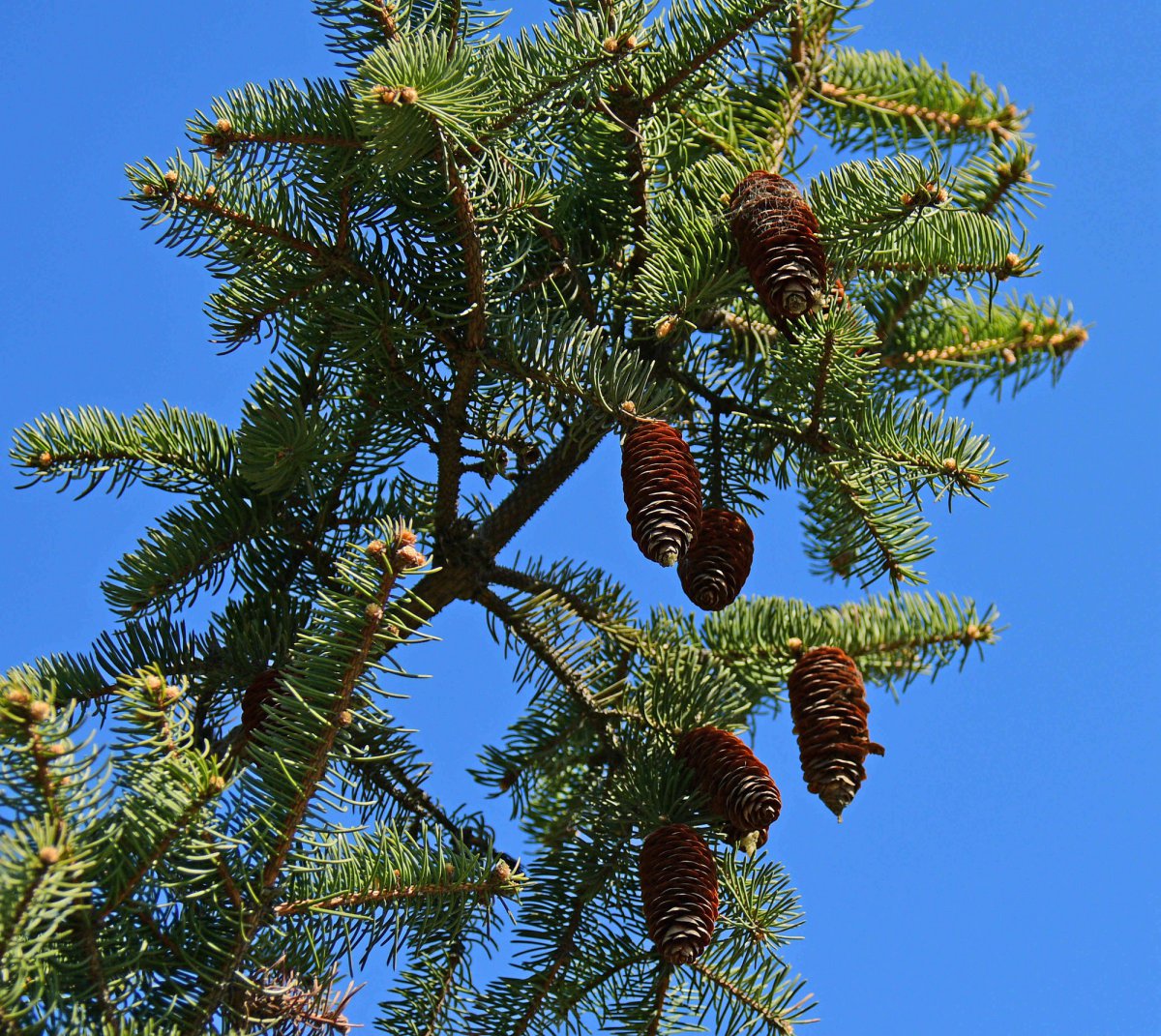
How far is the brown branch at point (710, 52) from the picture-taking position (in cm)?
166

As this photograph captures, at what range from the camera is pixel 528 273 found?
5.96ft

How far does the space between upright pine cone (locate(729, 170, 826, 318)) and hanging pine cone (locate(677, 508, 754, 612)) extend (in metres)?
0.28

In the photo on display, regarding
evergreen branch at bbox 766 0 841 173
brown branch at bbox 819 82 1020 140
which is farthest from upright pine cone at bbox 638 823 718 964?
brown branch at bbox 819 82 1020 140

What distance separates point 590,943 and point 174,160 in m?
1.02

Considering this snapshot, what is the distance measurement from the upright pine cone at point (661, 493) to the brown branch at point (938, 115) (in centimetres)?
89

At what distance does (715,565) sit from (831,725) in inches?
9.5

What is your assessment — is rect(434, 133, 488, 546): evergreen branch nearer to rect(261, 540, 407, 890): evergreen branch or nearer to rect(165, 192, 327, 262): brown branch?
rect(165, 192, 327, 262): brown branch

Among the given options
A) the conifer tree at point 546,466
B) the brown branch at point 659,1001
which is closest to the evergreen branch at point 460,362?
the conifer tree at point 546,466

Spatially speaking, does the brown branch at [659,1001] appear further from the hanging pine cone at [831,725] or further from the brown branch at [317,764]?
the brown branch at [317,764]

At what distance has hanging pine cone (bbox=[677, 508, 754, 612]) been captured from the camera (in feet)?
5.56

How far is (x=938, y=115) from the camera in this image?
7.25 feet

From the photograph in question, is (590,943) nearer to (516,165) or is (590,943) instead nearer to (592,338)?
(592,338)

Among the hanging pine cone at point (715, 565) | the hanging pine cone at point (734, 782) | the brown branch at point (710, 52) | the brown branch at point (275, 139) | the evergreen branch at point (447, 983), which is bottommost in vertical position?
the evergreen branch at point (447, 983)

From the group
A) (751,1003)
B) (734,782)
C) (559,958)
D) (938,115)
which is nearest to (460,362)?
(734,782)
